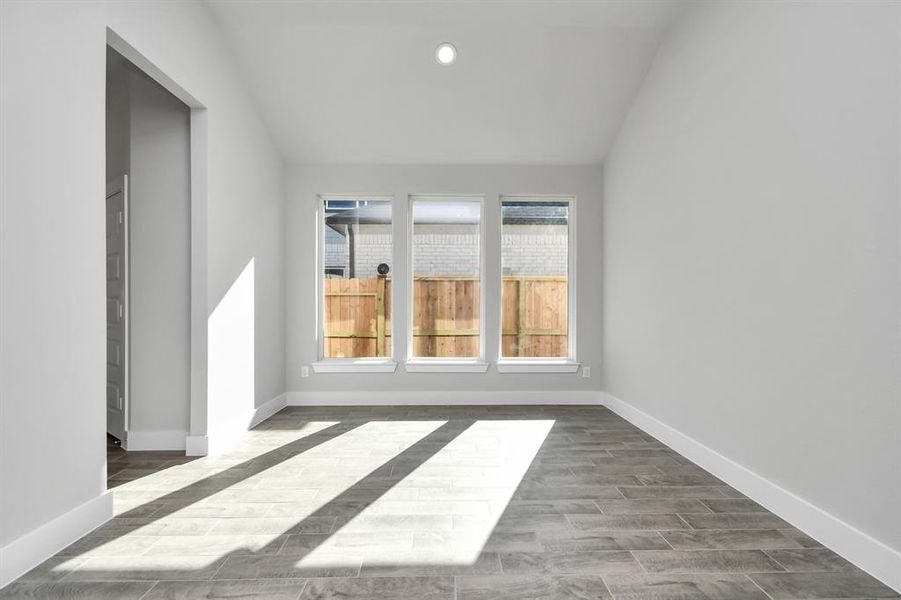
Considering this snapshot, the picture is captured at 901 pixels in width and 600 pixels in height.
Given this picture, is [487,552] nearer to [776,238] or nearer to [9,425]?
[9,425]

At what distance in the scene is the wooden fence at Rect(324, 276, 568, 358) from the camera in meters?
4.96

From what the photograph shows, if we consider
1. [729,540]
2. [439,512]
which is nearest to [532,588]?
[439,512]

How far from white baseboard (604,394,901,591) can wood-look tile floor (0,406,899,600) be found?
60 mm

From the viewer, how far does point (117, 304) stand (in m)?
3.45

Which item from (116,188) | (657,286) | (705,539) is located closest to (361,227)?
(116,188)

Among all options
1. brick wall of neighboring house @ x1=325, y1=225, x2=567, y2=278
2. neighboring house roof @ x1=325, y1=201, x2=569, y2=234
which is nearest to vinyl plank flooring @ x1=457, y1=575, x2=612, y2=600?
brick wall of neighboring house @ x1=325, y1=225, x2=567, y2=278

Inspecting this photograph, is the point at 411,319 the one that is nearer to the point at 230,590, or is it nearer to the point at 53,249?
the point at 53,249

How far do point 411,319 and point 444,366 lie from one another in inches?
23.7

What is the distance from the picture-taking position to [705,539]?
2.09 meters

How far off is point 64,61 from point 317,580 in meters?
2.40

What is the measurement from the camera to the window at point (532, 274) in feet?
16.4

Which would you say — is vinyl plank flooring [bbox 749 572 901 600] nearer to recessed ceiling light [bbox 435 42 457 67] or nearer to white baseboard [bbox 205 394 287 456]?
white baseboard [bbox 205 394 287 456]

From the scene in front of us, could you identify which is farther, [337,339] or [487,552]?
[337,339]

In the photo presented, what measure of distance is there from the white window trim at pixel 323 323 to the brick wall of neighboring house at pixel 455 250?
0.31 ft
